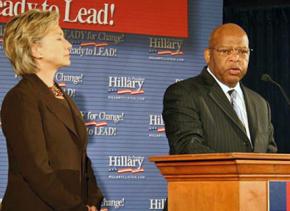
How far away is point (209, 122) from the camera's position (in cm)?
370

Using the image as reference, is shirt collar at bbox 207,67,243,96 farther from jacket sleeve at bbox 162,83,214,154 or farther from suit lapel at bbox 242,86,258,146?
jacket sleeve at bbox 162,83,214,154

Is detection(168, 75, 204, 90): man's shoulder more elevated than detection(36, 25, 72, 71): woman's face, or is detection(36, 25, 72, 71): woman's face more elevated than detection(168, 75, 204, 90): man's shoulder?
detection(36, 25, 72, 71): woman's face

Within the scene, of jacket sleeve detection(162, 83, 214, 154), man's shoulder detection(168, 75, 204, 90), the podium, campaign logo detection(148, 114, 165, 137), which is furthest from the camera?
campaign logo detection(148, 114, 165, 137)

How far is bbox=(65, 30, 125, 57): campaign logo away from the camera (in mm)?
6148

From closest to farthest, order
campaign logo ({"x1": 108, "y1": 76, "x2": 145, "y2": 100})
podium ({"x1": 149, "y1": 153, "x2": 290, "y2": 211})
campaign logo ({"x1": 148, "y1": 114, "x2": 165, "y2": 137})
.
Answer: podium ({"x1": 149, "y1": 153, "x2": 290, "y2": 211}) → campaign logo ({"x1": 108, "y1": 76, "x2": 145, "y2": 100}) → campaign logo ({"x1": 148, "y1": 114, "x2": 165, "y2": 137})

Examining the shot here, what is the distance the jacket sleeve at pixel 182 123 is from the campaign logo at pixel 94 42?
237 cm

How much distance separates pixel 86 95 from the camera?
6.18 meters

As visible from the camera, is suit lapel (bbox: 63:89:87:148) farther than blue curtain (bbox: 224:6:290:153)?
No

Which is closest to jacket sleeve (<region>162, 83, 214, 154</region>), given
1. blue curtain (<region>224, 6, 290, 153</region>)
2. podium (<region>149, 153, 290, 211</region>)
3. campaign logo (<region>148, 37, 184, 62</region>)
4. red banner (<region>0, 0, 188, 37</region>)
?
podium (<region>149, 153, 290, 211</region>)

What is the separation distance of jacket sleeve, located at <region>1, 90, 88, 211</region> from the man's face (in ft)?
4.07

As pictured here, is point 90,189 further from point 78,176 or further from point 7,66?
point 7,66

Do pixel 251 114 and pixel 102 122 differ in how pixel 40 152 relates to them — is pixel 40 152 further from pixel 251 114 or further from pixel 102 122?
pixel 102 122

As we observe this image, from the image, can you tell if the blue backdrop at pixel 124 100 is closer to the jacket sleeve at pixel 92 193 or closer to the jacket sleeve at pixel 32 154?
the jacket sleeve at pixel 92 193

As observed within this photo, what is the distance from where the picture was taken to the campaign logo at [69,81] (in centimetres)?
606
